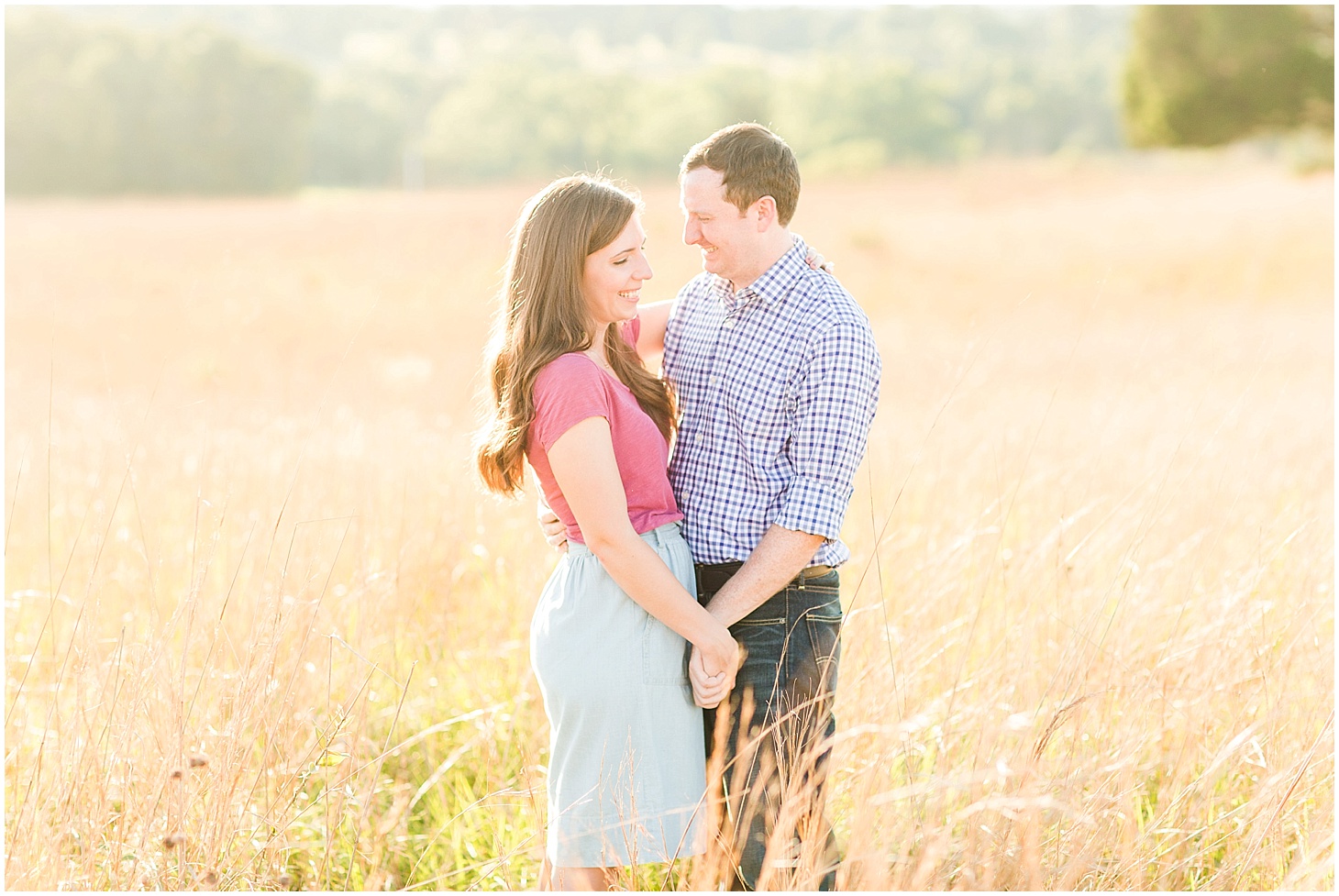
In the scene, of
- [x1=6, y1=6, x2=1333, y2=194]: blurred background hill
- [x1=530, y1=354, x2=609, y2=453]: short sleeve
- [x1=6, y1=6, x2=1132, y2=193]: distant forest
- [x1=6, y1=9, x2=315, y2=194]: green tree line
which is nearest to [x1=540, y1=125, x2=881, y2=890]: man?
[x1=530, y1=354, x2=609, y2=453]: short sleeve

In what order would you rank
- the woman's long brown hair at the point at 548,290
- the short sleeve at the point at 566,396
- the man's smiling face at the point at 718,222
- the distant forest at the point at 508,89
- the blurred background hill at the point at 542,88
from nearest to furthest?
the short sleeve at the point at 566,396 < the woman's long brown hair at the point at 548,290 < the man's smiling face at the point at 718,222 < the blurred background hill at the point at 542,88 < the distant forest at the point at 508,89

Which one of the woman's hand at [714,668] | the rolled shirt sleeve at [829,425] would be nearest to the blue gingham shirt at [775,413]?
the rolled shirt sleeve at [829,425]

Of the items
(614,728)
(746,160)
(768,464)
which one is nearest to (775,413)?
(768,464)

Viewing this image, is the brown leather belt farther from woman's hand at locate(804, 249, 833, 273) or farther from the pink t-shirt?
woman's hand at locate(804, 249, 833, 273)

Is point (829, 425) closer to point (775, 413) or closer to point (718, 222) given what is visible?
point (775, 413)

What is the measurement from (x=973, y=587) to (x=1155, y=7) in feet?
107

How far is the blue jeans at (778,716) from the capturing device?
2293 mm

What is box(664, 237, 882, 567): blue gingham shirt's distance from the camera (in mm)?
2340

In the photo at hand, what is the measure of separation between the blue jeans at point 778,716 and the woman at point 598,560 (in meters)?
0.10

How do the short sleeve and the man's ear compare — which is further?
the man's ear

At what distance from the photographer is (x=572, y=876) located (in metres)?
2.34

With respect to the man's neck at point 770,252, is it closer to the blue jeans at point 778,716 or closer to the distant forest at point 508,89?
the blue jeans at point 778,716

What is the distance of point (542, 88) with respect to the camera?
77688 mm

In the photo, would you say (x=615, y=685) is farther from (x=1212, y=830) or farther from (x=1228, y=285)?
(x=1228, y=285)
